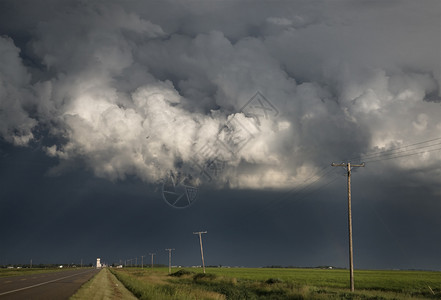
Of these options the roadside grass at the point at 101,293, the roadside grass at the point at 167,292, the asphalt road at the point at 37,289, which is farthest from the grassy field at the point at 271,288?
the asphalt road at the point at 37,289

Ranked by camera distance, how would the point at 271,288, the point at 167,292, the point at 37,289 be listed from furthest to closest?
the point at 271,288, the point at 167,292, the point at 37,289

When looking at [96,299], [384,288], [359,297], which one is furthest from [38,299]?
[384,288]

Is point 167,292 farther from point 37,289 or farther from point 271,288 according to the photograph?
point 271,288

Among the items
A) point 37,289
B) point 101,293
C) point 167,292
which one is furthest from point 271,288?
point 37,289

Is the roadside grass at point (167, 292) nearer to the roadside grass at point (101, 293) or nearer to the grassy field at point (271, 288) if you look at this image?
the grassy field at point (271, 288)

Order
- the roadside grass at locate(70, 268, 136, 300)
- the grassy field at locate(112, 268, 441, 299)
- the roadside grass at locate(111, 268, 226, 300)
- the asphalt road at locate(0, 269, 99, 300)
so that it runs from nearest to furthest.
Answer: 1. the asphalt road at locate(0, 269, 99, 300)
2. the roadside grass at locate(70, 268, 136, 300)
3. the roadside grass at locate(111, 268, 226, 300)
4. the grassy field at locate(112, 268, 441, 299)

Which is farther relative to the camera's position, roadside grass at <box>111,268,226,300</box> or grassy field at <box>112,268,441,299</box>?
grassy field at <box>112,268,441,299</box>

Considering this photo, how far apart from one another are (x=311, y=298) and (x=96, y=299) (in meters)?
17.2

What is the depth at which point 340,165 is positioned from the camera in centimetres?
3906

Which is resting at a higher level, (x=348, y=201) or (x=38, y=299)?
(x=348, y=201)

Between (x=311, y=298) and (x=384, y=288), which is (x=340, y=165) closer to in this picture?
(x=311, y=298)

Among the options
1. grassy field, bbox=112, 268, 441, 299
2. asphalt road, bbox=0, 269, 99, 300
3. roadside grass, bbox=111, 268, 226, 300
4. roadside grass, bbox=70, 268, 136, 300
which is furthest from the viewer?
grassy field, bbox=112, 268, 441, 299

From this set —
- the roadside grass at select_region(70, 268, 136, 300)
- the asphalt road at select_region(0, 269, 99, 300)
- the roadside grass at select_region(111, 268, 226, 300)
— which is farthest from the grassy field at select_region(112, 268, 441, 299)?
the asphalt road at select_region(0, 269, 99, 300)

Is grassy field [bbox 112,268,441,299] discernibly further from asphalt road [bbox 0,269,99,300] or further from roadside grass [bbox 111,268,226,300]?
asphalt road [bbox 0,269,99,300]
